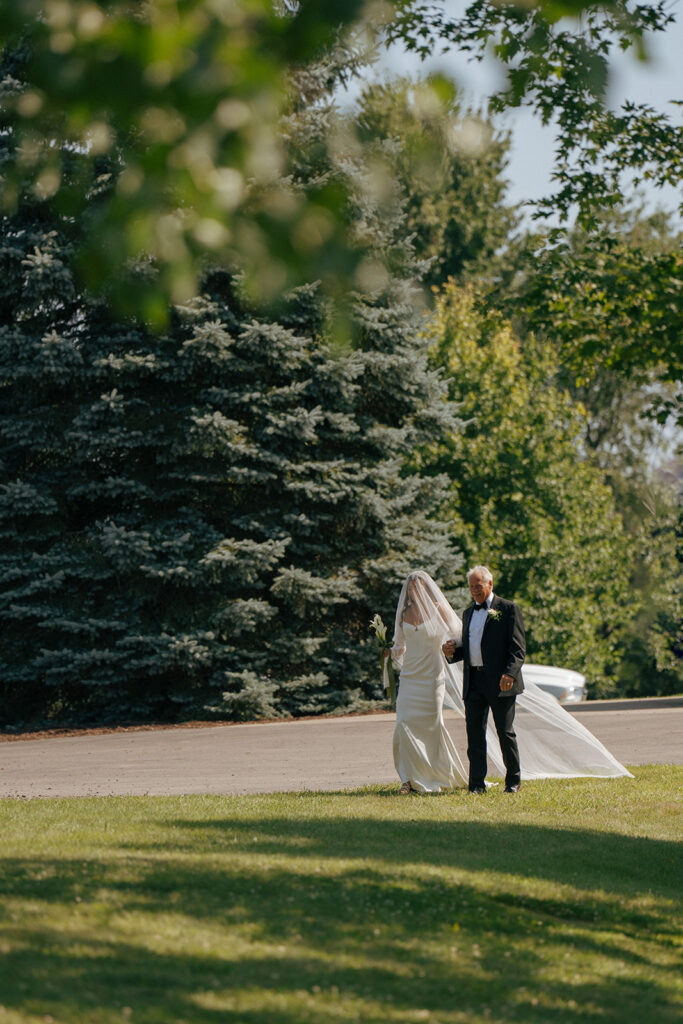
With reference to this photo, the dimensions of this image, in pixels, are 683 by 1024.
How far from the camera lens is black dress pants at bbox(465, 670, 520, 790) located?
11.0 m

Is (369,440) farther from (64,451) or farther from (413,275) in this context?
(64,451)

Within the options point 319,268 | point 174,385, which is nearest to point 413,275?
point 174,385

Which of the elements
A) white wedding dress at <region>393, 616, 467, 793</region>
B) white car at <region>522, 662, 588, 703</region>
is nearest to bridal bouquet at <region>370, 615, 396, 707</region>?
white wedding dress at <region>393, 616, 467, 793</region>

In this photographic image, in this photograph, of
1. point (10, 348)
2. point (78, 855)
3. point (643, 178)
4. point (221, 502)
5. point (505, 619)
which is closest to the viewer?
point (78, 855)

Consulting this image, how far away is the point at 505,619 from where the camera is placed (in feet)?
36.3

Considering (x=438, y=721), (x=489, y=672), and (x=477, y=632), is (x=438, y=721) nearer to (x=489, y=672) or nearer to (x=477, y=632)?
(x=489, y=672)

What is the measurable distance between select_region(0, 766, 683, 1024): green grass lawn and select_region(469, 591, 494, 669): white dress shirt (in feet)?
5.49

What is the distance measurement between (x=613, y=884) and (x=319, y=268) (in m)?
5.42

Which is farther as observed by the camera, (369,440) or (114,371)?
(369,440)

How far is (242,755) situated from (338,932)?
32.7 feet

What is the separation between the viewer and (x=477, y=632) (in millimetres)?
11164

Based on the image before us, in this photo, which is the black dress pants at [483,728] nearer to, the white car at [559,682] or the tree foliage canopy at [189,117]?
the tree foliage canopy at [189,117]

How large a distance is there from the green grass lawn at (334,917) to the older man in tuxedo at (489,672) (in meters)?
1.27

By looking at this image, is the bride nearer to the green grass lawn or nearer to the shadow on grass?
the green grass lawn
